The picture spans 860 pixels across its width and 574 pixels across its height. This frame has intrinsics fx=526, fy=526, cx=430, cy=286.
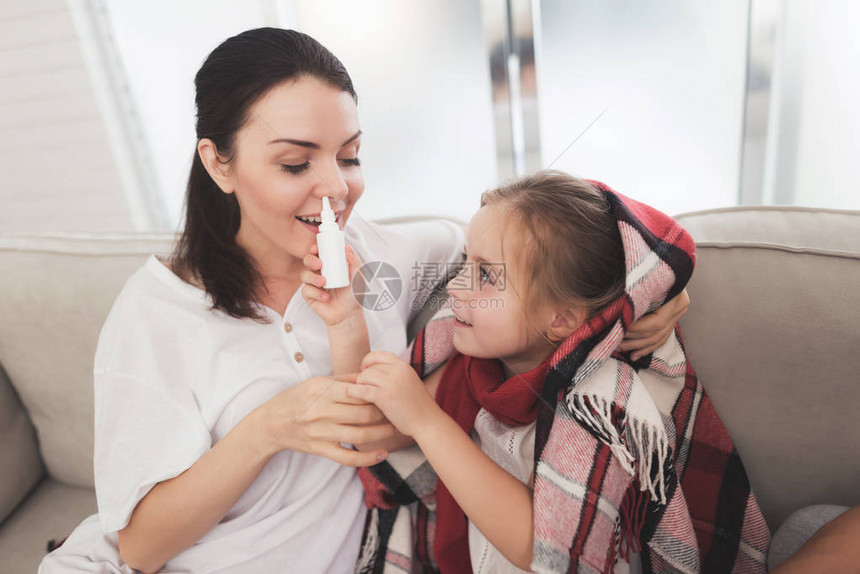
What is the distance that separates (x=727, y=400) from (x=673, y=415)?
15cm

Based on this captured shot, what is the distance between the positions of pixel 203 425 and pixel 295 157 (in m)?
0.43

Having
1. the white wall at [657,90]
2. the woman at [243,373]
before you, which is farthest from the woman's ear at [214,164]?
the white wall at [657,90]

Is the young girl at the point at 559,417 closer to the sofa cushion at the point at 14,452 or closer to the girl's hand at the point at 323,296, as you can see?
the girl's hand at the point at 323,296

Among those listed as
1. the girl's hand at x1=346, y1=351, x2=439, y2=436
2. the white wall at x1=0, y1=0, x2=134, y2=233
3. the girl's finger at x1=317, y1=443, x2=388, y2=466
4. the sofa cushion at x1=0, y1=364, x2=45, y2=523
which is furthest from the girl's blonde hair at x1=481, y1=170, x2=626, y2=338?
the white wall at x1=0, y1=0, x2=134, y2=233

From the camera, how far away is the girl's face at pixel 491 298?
0.80 m

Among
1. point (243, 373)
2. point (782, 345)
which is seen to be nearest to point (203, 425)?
point (243, 373)

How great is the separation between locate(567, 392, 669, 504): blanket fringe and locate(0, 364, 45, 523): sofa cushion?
4.19 ft

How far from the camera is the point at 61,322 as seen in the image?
1.18 m

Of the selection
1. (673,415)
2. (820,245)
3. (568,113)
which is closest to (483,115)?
(568,113)

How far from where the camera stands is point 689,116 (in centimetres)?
163

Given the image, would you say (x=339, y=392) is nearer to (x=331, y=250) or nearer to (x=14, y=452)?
(x=331, y=250)

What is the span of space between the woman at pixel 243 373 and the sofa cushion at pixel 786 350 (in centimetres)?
16

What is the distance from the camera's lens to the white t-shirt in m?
0.79

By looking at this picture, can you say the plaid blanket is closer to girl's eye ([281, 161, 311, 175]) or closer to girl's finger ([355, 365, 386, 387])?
girl's finger ([355, 365, 386, 387])
